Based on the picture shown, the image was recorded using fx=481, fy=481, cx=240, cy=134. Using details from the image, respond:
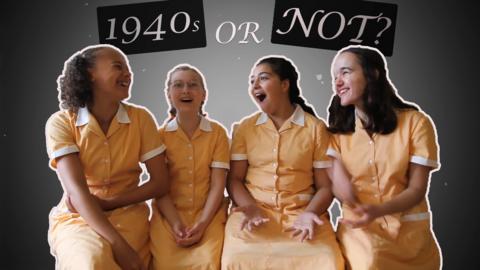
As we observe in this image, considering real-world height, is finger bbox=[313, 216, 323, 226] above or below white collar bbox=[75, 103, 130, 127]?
below

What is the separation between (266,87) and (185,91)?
362mm

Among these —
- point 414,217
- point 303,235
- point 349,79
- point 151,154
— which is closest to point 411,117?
point 349,79

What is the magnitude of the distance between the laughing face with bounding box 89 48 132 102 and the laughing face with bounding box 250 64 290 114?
0.57m

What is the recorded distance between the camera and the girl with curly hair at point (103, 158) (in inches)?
73.7

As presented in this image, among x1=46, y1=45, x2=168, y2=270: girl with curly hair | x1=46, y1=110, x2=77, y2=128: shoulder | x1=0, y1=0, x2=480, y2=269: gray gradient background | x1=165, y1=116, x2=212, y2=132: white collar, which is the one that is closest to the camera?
x1=46, y1=45, x2=168, y2=270: girl with curly hair

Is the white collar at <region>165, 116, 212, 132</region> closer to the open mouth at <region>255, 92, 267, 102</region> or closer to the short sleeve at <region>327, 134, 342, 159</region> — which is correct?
the open mouth at <region>255, 92, 267, 102</region>

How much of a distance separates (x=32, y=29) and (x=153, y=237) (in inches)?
60.9

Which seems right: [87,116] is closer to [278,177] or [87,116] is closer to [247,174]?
[247,174]

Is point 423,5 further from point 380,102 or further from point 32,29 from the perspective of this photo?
point 32,29

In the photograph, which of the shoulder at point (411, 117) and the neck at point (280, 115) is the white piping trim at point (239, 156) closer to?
the neck at point (280, 115)

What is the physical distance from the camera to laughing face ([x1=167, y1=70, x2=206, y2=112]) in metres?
2.15

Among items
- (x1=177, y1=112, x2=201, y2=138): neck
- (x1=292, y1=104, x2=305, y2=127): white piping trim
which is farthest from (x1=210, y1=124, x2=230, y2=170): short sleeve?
(x1=292, y1=104, x2=305, y2=127): white piping trim

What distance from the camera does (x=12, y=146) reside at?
110 inches

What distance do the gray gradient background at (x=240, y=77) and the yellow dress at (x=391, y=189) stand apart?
0.70 m
